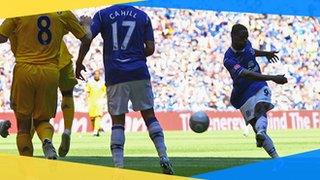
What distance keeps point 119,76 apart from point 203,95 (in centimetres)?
1765

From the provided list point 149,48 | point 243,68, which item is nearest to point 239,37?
point 243,68

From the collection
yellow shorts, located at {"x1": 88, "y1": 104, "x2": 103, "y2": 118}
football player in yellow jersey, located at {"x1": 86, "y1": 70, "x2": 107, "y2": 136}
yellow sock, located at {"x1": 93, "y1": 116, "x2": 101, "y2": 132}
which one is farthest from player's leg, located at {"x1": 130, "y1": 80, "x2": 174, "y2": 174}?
yellow sock, located at {"x1": 93, "y1": 116, "x2": 101, "y2": 132}

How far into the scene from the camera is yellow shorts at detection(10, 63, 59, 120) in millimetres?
7473

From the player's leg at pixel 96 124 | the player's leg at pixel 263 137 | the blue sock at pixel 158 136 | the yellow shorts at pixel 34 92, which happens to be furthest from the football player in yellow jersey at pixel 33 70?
the player's leg at pixel 96 124

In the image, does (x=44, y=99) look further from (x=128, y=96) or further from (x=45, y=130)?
(x=128, y=96)

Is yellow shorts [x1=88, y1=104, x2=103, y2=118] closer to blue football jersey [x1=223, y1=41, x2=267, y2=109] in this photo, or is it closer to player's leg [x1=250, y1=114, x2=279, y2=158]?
blue football jersey [x1=223, y1=41, x2=267, y2=109]

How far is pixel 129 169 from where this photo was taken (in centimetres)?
826

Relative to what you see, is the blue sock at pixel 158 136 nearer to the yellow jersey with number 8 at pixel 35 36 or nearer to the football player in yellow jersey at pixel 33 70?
the football player in yellow jersey at pixel 33 70

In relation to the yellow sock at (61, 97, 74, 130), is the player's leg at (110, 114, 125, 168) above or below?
below

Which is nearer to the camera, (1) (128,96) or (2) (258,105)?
(1) (128,96)

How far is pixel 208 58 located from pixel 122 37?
61.6ft

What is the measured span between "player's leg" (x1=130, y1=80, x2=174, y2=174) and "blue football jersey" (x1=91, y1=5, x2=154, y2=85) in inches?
3.2

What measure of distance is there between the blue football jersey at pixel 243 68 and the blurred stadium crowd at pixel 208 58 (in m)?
15.3

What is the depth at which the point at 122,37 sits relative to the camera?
23.8 ft
